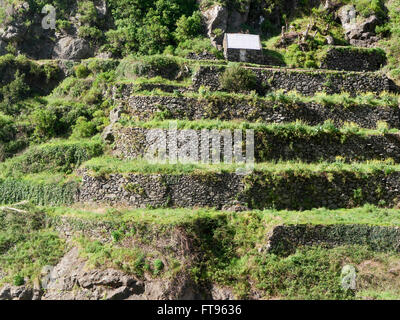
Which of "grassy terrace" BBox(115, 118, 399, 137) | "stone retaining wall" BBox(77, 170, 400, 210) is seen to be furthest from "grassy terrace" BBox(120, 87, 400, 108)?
"stone retaining wall" BBox(77, 170, 400, 210)

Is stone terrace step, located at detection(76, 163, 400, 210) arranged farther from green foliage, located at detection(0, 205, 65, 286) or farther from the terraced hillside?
green foliage, located at detection(0, 205, 65, 286)

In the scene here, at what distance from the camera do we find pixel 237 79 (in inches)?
973

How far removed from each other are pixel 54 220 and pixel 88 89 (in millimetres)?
12115

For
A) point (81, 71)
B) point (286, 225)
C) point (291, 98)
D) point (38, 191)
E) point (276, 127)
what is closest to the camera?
point (286, 225)

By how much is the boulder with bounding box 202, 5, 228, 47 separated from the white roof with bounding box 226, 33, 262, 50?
1541 millimetres

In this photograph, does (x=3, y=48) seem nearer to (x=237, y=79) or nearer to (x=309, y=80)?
(x=237, y=79)

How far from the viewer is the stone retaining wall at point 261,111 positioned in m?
22.8

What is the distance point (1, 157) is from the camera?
24.9m

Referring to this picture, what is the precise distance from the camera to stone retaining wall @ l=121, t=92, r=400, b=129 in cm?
2275

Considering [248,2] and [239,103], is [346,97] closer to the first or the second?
[239,103]

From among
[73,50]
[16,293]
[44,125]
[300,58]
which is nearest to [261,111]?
[300,58]

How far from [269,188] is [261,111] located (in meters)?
5.60
